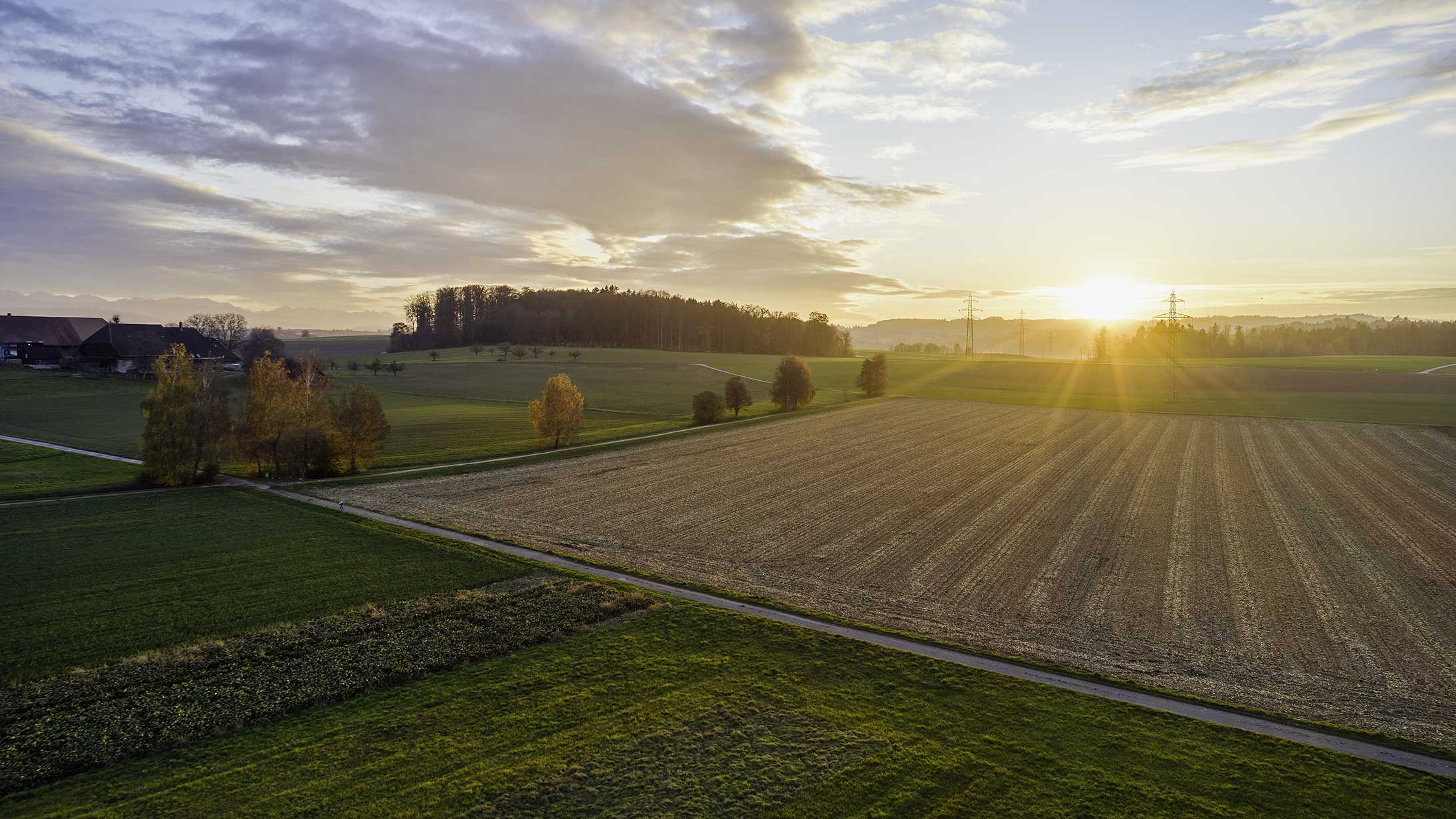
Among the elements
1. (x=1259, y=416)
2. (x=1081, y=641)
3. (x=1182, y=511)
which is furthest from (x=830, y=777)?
(x=1259, y=416)

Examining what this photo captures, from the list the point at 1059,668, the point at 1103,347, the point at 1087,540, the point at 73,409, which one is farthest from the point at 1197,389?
the point at 73,409

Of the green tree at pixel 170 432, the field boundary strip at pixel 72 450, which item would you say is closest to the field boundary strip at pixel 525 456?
the green tree at pixel 170 432

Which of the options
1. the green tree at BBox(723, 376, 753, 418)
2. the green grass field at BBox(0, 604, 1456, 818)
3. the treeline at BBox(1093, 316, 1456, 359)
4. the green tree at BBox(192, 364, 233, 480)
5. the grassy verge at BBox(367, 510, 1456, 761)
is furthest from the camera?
the treeline at BBox(1093, 316, 1456, 359)

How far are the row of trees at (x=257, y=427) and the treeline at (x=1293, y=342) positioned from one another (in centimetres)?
14410

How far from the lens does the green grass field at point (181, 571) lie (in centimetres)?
1758

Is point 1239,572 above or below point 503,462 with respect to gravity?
below

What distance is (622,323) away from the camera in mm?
166500

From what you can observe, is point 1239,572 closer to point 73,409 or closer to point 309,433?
point 309,433

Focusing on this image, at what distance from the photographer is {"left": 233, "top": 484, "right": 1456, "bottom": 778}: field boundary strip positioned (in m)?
12.8

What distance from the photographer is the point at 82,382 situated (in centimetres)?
7575

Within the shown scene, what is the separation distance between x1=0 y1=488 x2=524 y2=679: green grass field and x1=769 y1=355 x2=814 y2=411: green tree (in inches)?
1853

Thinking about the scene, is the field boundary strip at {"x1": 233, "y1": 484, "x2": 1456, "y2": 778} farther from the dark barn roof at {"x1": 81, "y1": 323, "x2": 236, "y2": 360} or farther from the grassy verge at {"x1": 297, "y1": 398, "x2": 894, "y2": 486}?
the dark barn roof at {"x1": 81, "y1": 323, "x2": 236, "y2": 360}

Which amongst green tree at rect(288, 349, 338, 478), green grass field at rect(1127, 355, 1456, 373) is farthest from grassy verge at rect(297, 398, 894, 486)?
green grass field at rect(1127, 355, 1456, 373)

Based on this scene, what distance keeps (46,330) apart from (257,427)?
8952cm
